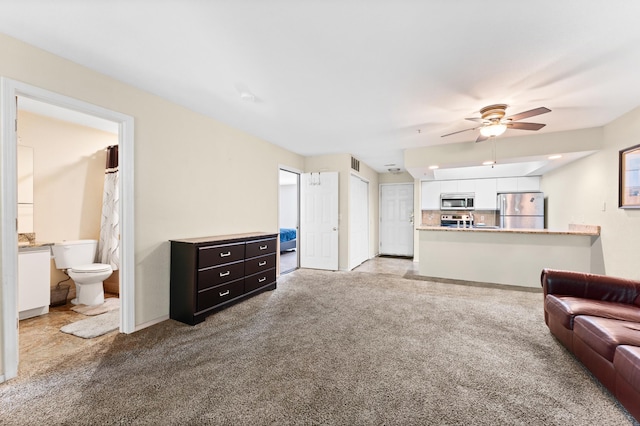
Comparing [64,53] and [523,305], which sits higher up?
[64,53]

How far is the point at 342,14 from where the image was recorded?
68.0 inches

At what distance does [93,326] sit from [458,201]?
7.11m

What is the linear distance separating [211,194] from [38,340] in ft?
7.20

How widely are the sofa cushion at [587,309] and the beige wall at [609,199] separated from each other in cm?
148

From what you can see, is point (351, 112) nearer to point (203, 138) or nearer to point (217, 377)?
point (203, 138)

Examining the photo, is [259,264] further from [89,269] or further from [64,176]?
[64,176]

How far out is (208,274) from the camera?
310 cm

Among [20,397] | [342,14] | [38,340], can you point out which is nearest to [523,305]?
[342,14]

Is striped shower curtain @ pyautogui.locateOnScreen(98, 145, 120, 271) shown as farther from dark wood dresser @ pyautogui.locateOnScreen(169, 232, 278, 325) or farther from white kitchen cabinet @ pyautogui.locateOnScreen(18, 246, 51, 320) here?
dark wood dresser @ pyautogui.locateOnScreen(169, 232, 278, 325)

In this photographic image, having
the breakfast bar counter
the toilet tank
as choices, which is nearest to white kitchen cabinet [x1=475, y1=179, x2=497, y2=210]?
the breakfast bar counter

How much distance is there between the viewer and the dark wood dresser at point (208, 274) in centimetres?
297

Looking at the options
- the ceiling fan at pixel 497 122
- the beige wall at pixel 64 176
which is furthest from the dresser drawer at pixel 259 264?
the ceiling fan at pixel 497 122

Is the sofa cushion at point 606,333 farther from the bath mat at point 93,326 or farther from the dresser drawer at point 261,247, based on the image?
the bath mat at point 93,326

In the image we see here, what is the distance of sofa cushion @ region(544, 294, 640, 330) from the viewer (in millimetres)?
2139
